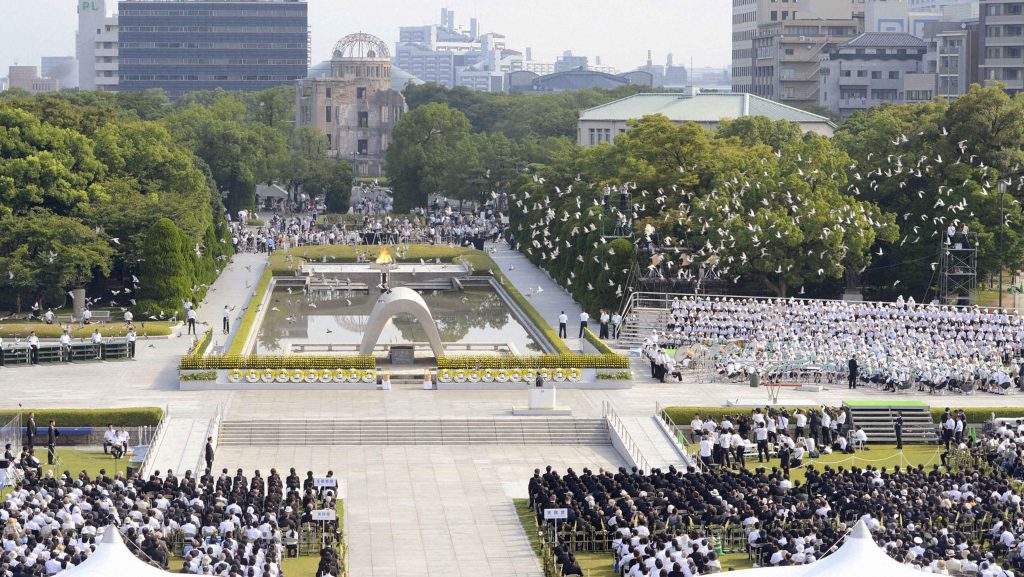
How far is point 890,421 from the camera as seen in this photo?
48.7 metres

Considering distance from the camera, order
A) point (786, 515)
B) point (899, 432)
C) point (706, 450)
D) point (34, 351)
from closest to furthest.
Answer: point (786, 515) → point (706, 450) → point (899, 432) → point (34, 351)

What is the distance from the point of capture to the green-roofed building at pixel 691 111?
11069 cm

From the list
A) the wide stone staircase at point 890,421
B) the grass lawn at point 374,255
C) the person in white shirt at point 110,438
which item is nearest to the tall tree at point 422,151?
the grass lawn at point 374,255

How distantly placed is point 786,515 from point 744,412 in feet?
42.3

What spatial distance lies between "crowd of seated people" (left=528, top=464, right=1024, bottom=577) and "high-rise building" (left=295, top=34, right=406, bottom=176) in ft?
444

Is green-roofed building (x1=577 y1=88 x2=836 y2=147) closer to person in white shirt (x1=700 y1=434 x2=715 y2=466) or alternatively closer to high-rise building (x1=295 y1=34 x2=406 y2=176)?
high-rise building (x1=295 y1=34 x2=406 y2=176)

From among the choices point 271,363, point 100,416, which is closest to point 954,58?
point 271,363

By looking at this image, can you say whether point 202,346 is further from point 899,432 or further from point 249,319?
point 899,432

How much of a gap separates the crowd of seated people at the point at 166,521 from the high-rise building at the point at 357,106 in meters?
135

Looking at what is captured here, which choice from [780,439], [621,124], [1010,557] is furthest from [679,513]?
[621,124]

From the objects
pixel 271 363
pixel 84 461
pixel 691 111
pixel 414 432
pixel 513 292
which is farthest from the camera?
pixel 691 111

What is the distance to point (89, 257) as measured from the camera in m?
67.9

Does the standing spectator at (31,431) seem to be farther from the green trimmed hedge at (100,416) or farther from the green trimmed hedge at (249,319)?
the green trimmed hedge at (249,319)

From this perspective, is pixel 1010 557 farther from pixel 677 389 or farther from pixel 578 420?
pixel 677 389
